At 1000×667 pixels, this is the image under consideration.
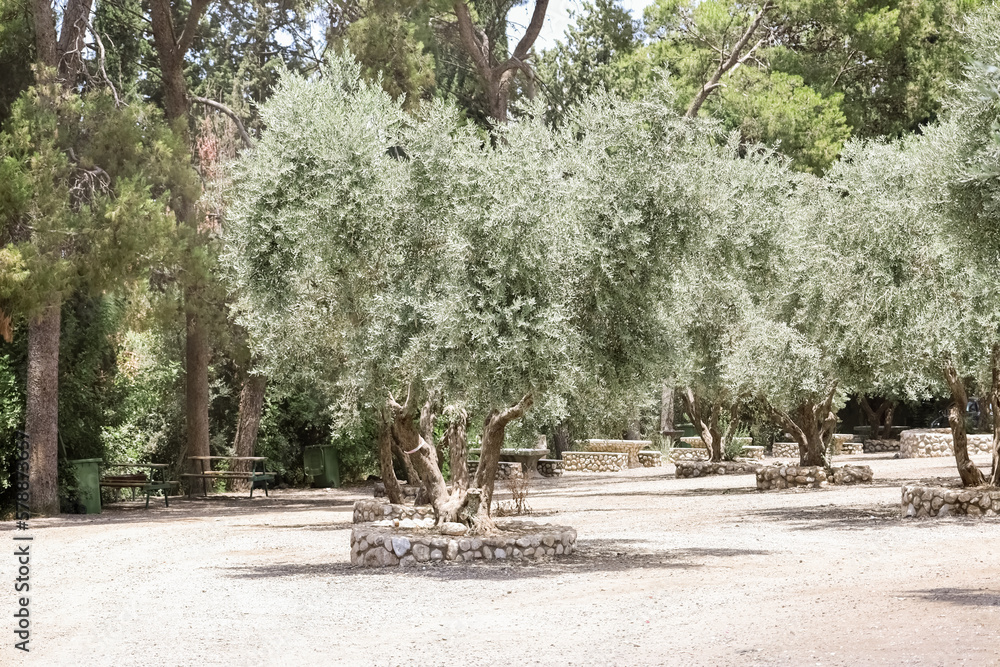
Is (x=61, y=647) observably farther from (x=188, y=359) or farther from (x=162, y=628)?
(x=188, y=359)

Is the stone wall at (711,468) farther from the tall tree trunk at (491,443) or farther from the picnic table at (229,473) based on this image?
the tall tree trunk at (491,443)

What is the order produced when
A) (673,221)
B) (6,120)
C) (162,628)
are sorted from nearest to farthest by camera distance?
(162,628) < (673,221) < (6,120)

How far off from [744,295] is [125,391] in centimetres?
1218

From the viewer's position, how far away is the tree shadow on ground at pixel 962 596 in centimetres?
922

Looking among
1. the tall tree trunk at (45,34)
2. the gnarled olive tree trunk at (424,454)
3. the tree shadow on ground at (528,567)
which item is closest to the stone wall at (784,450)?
the tree shadow on ground at (528,567)

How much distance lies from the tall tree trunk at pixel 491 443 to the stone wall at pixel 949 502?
7.01m

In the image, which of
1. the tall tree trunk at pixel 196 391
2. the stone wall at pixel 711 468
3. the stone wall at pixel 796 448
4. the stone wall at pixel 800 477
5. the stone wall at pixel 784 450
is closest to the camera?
the tall tree trunk at pixel 196 391

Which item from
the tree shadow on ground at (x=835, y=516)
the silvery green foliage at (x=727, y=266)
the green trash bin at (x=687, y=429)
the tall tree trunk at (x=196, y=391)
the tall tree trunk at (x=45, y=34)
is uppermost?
the tall tree trunk at (x=45, y=34)

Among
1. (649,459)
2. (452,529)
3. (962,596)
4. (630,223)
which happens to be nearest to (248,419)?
(649,459)

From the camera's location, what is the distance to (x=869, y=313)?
670 inches

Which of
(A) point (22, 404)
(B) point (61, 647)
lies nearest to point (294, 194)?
(B) point (61, 647)

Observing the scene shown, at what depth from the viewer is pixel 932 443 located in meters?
33.8

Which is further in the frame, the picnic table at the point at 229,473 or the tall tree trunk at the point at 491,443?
the picnic table at the point at 229,473

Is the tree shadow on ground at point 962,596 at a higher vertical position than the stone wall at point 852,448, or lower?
lower
